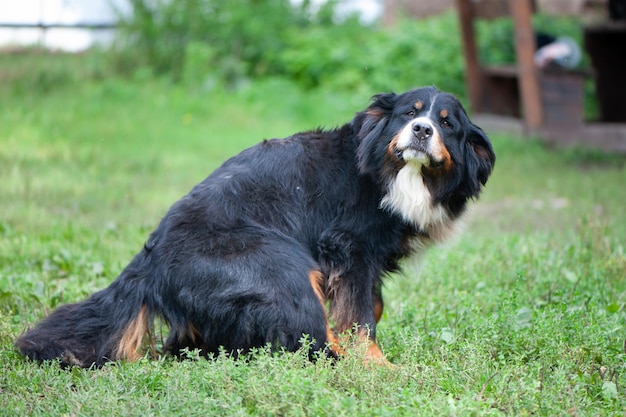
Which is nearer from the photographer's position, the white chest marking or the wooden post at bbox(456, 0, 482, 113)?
the white chest marking

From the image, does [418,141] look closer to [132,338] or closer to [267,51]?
[132,338]

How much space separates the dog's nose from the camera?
4926 millimetres

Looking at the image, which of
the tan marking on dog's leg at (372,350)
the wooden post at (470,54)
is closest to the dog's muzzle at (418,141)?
the tan marking on dog's leg at (372,350)

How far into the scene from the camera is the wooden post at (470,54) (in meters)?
13.6

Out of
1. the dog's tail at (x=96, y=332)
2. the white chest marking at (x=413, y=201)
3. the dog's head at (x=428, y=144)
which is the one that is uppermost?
the dog's head at (x=428, y=144)

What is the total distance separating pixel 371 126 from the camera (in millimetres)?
5215

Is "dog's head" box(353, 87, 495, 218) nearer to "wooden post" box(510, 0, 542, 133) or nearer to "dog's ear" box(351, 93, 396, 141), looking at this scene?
"dog's ear" box(351, 93, 396, 141)

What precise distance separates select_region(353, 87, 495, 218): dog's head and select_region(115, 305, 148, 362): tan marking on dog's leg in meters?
1.54

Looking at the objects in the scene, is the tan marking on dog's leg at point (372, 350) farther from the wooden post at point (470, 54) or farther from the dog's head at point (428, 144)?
the wooden post at point (470, 54)

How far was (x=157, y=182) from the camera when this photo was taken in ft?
33.7

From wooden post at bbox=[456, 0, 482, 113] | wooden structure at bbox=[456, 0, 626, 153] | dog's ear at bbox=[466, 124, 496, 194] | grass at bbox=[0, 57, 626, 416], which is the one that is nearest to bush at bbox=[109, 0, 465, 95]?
wooden post at bbox=[456, 0, 482, 113]

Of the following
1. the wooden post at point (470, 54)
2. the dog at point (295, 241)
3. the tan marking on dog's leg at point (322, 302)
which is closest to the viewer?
the dog at point (295, 241)

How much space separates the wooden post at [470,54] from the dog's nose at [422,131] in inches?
357

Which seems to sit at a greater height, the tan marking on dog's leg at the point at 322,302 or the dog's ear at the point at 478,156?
the dog's ear at the point at 478,156
